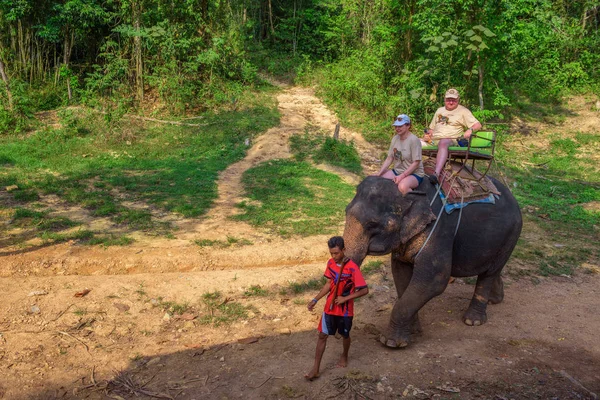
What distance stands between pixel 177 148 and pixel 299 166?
11.7ft

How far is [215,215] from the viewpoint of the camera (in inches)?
390

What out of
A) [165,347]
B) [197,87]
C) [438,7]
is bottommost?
[165,347]

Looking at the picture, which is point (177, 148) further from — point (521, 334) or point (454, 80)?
point (521, 334)

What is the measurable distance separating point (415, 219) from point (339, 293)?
1.37 m

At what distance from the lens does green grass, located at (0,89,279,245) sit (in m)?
9.99

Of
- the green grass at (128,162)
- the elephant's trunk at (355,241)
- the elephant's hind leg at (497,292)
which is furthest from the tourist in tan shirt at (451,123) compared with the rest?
the green grass at (128,162)

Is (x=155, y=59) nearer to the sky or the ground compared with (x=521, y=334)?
nearer to the sky

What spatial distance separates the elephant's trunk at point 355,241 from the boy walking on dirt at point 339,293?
12.4 inches

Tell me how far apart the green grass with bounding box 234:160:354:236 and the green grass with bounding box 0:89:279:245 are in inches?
37.4

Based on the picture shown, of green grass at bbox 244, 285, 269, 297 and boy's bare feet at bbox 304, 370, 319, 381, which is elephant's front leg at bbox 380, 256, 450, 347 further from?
green grass at bbox 244, 285, 269, 297

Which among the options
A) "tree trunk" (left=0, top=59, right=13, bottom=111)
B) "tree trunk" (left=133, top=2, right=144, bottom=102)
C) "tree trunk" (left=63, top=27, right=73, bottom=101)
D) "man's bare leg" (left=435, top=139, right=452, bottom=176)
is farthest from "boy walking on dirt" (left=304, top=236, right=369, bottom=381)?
"tree trunk" (left=63, top=27, right=73, bottom=101)

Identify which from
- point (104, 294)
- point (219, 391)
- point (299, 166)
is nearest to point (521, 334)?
point (219, 391)

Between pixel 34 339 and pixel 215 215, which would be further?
pixel 215 215

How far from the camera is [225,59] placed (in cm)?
1886
